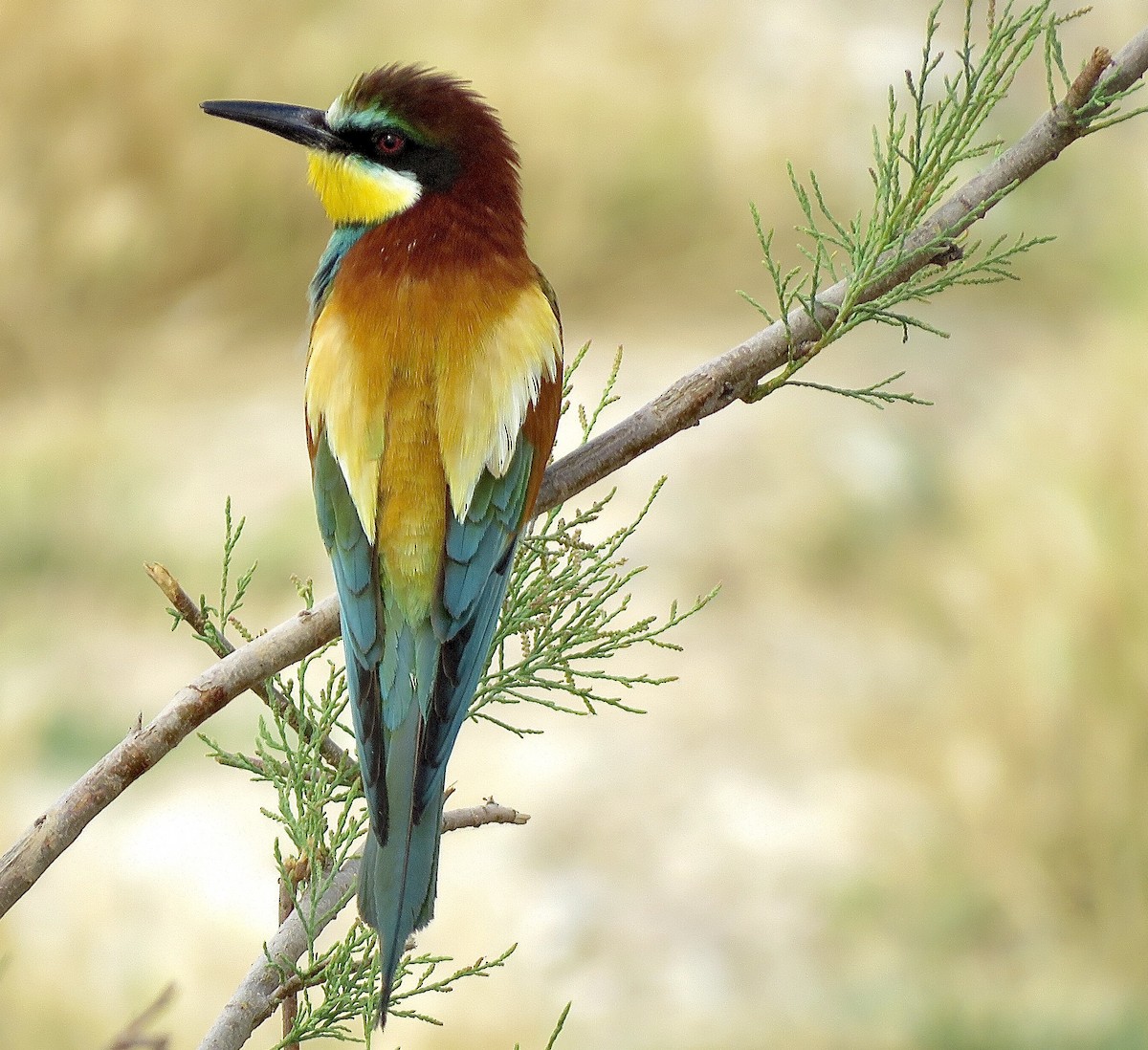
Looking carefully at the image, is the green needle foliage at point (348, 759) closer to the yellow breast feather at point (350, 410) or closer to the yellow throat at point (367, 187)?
the yellow breast feather at point (350, 410)

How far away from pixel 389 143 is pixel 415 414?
0.38 meters

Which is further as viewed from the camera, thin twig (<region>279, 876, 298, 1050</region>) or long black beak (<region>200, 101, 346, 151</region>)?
long black beak (<region>200, 101, 346, 151</region>)

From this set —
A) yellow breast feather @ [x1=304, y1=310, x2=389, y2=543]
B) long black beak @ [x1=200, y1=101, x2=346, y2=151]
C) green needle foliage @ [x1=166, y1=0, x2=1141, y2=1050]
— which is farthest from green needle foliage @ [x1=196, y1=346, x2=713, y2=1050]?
long black beak @ [x1=200, y1=101, x2=346, y2=151]

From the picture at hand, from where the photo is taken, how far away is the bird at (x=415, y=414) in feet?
4.46

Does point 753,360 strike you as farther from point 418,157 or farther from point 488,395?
point 418,157

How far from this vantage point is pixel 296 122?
1698 mm

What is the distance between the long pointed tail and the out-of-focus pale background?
155 centimetres

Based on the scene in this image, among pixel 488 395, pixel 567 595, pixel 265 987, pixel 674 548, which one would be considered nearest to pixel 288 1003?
pixel 265 987

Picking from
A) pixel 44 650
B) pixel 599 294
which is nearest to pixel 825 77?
pixel 599 294

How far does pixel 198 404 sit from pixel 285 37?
1.30 m

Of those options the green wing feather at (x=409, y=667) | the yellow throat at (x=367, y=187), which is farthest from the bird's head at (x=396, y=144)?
the green wing feather at (x=409, y=667)

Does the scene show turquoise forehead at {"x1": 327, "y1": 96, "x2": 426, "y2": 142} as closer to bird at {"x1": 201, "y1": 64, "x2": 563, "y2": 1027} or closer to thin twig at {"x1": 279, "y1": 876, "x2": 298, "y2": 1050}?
bird at {"x1": 201, "y1": 64, "x2": 563, "y2": 1027}

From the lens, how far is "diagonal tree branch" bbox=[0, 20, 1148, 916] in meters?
1.18

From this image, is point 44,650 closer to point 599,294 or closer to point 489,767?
point 489,767
